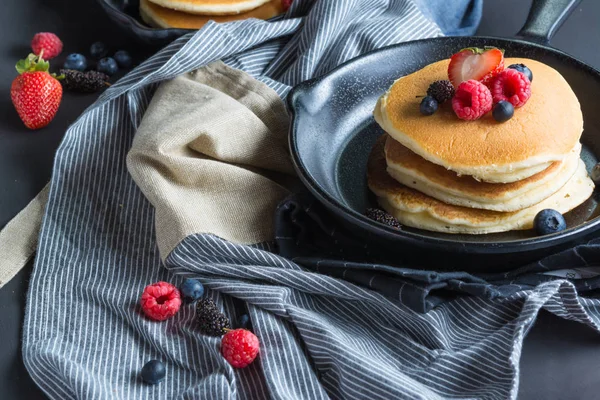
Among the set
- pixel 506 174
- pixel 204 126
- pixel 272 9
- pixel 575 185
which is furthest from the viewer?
pixel 272 9

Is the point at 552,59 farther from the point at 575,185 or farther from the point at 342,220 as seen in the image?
the point at 342,220

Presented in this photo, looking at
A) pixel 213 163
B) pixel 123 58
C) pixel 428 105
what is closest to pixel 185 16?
pixel 123 58

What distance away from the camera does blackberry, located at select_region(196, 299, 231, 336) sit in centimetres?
168

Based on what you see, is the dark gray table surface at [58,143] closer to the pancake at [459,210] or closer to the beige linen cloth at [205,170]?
the beige linen cloth at [205,170]

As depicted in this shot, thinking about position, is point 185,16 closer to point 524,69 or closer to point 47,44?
point 47,44

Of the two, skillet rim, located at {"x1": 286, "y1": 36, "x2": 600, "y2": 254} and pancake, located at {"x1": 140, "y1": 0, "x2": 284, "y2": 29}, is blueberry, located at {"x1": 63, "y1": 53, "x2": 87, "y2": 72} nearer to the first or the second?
pancake, located at {"x1": 140, "y1": 0, "x2": 284, "y2": 29}

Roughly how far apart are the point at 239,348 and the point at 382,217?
438 mm

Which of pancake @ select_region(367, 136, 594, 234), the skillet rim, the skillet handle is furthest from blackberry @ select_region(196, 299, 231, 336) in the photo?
the skillet handle

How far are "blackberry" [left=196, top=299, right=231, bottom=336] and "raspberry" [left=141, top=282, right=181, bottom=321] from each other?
0.06 m

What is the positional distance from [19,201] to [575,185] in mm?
1350

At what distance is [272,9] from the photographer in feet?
8.43

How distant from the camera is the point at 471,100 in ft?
5.83

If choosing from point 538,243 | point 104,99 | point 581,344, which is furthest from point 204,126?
point 581,344

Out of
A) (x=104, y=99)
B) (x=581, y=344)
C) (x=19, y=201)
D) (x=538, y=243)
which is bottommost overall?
(x=19, y=201)
